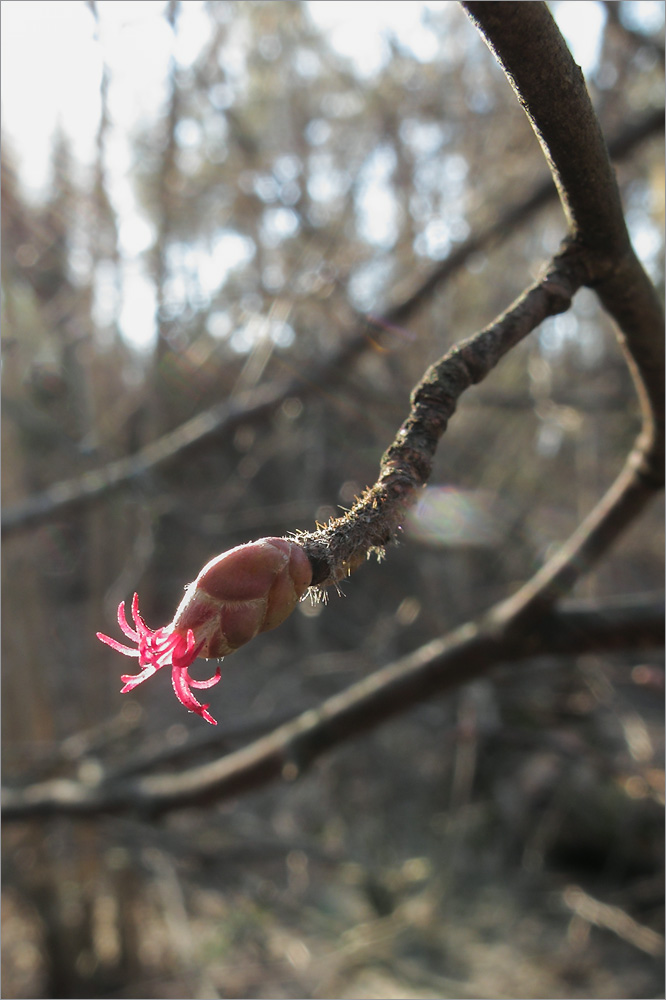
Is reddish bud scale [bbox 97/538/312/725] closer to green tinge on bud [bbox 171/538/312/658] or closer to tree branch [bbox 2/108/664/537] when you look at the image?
green tinge on bud [bbox 171/538/312/658]

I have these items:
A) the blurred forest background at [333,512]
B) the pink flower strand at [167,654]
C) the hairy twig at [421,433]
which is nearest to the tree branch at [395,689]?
the blurred forest background at [333,512]

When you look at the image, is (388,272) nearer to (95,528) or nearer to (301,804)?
(95,528)

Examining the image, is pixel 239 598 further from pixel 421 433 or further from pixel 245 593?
pixel 421 433

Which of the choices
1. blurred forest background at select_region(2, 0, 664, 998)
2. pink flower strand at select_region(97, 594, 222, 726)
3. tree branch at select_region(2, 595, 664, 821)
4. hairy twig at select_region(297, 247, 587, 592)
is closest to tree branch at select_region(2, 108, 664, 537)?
blurred forest background at select_region(2, 0, 664, 998)

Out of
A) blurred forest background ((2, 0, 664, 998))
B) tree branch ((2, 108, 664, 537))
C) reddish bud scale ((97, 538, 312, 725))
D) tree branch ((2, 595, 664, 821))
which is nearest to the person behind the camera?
reddish bud scale ((97, 538, 312, 725))

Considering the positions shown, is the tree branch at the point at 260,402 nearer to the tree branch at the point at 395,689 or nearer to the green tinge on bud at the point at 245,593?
the tree branch at the point at 395,689

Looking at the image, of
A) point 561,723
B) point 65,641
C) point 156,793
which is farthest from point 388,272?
point 65,641
